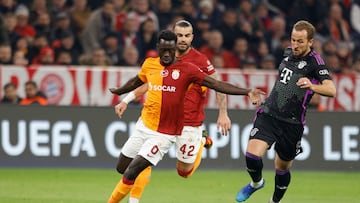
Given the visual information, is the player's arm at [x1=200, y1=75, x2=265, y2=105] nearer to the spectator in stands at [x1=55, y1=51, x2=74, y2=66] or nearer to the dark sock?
the dark sock

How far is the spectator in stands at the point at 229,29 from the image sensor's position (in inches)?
896

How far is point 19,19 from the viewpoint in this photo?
21.3 m

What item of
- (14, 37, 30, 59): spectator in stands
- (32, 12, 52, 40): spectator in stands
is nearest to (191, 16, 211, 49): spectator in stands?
(32, 12, 52, 40): spectator in stands

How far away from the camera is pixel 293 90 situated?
1305 cm

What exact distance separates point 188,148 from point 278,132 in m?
1.15

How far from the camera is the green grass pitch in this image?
14867 millimetres

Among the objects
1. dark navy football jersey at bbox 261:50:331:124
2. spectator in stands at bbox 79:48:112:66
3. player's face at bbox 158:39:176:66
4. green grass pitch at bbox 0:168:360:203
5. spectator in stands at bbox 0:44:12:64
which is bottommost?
green grass pitch at bbox 0:168:360:203

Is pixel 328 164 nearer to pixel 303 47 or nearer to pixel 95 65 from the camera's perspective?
pixel 95 65

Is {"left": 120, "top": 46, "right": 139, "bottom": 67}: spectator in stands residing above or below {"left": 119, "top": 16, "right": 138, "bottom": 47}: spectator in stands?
below

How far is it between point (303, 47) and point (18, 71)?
764cm

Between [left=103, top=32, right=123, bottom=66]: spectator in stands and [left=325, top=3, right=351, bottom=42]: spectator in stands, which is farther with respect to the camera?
[left=325, top=3, right=351, bottom=42]: spectator in stands

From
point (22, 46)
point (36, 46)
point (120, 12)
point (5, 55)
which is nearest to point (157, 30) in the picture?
point (120, 12)

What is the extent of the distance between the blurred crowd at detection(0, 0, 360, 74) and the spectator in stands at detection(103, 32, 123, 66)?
19mm

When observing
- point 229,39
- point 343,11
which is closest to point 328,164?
point 229,39
